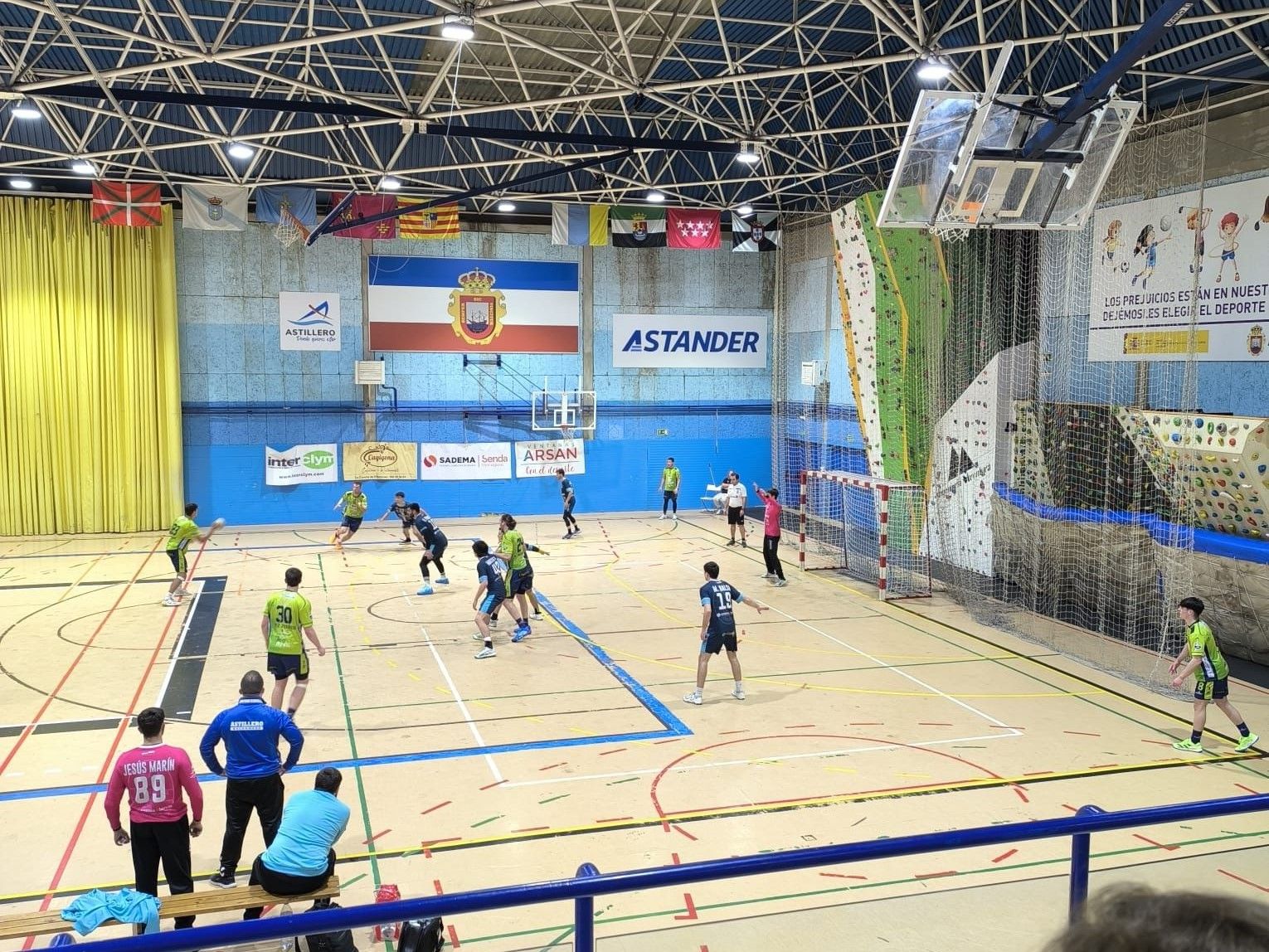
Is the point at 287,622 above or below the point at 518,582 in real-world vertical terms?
→ above

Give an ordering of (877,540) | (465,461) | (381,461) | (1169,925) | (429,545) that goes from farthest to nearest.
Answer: (465,461) → (381,461) → (877,540) → (429,545) → (1169,925)

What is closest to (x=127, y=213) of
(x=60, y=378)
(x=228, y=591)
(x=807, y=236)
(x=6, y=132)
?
(x=6, y=132)

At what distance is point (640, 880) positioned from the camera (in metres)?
3.38

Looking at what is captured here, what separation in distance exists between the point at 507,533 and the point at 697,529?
43.8 ft

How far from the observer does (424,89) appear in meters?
24.6

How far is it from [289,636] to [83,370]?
62.6 ft

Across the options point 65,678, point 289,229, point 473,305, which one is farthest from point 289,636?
point 473,305

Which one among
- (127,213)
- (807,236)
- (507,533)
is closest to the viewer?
(507,533)

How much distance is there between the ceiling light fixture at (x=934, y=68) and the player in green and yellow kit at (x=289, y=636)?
11.8 metres

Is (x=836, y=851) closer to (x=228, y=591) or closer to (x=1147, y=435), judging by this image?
(x=1147, y=435)

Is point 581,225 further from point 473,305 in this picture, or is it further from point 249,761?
point 249,761

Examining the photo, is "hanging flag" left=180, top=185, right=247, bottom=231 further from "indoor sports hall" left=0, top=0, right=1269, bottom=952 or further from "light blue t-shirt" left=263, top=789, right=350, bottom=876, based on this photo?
"light blue t-shirt" left=263, top=789, right=350, bottom=876

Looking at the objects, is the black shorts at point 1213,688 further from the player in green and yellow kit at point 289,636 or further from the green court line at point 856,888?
the player in green and yellow kit at point 289,636

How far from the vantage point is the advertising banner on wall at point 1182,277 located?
16.6 metres
